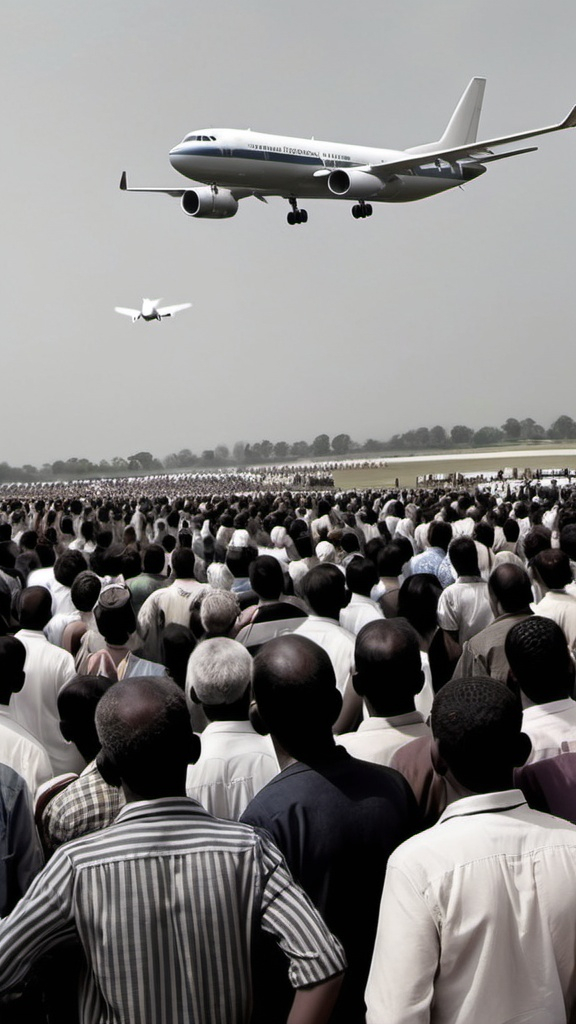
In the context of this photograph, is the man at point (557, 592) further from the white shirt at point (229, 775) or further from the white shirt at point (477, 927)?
the white shirt at point (477, 927)

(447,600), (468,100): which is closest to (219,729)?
(447,600)

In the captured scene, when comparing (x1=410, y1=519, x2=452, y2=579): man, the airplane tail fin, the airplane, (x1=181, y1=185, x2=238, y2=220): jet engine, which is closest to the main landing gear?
the airplane

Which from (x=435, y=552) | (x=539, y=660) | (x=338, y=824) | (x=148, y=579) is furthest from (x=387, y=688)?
(x=435, y=552)

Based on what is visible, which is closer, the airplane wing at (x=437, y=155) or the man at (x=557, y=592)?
the man at (x=557, y=592)

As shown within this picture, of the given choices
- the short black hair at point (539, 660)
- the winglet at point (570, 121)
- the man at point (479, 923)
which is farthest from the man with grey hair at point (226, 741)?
the winglet at point (570, 121)

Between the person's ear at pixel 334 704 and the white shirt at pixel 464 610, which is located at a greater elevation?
the person's ear at pixel 334 704

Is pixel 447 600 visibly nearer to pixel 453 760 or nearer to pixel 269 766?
pixel 269 766
